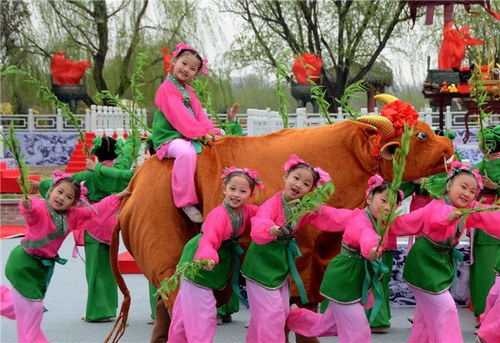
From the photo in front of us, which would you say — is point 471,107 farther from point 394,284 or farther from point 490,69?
point 394,284

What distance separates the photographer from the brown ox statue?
4973 mm

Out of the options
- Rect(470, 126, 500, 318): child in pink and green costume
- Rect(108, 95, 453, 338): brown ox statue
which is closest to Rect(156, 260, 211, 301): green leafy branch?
Rect(108, 95, 453, 338): brown ox statue

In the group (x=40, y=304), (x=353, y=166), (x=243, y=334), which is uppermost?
(x=353, y=166)

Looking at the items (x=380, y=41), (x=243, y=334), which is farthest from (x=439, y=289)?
(x=380, y=41)

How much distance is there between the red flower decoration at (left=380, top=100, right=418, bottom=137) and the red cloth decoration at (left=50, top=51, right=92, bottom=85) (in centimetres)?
1520

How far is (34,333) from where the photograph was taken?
514cm

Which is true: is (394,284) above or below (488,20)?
below

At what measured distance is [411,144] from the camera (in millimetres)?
4961

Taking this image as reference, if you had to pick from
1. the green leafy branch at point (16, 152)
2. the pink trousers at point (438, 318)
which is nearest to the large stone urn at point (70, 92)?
the green leafy branch at point (16, 152)

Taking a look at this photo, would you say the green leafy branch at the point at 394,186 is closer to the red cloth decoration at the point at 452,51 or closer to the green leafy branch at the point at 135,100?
the green leafy branch at the point at 135,100

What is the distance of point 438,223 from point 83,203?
1961mm

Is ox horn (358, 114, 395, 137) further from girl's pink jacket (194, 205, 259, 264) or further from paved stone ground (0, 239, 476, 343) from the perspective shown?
paved stone ground (0, 239, 476, 343)

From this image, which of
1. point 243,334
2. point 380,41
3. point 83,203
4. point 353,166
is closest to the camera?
point 353,166

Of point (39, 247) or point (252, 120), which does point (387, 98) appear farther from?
point (252, 120)
